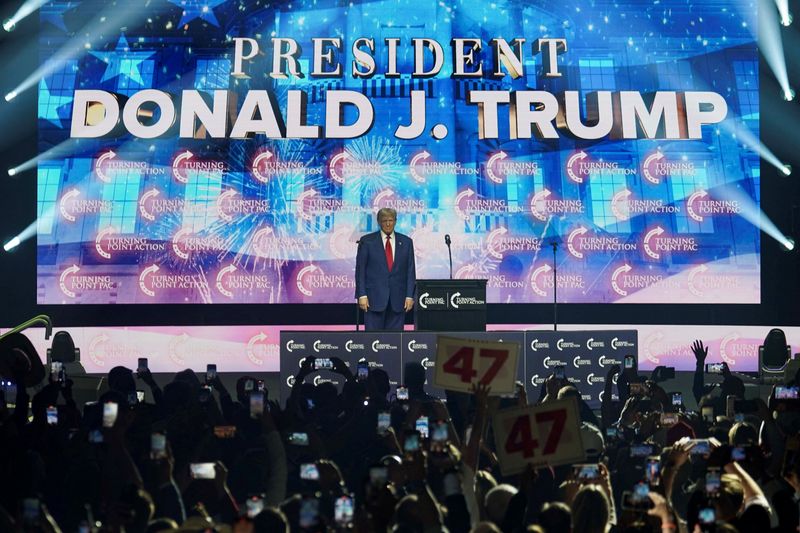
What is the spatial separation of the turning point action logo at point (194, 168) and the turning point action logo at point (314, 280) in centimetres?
173

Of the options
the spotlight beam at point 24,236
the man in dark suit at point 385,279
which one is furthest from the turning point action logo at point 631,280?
the spotlight beam at point 24,236

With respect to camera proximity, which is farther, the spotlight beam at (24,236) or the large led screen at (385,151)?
the spotlight beam at (24,236)

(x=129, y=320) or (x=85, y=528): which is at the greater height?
(x=129, y=320)

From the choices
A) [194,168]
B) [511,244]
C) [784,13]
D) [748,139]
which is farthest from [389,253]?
[784,13]

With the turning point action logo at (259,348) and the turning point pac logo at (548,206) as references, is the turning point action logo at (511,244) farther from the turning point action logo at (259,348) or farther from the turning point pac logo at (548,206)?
the turning point action logo at (259,348)

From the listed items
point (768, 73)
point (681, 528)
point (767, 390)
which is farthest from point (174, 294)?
point (681, 528)

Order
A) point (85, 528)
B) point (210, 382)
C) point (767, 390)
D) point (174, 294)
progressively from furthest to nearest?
point (174, 294) → point (767, 390) → point (210, 382) → point (85, 528)

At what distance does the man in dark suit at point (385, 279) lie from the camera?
13383mm

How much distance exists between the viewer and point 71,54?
16.4 metres

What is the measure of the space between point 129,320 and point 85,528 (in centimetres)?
1174

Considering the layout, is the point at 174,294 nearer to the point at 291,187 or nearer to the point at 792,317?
the point at 291,187

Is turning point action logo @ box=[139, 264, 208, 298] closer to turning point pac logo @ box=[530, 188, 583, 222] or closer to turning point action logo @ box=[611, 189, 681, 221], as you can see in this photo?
turning point pac logo @ box=[530, 188, 583, 222]

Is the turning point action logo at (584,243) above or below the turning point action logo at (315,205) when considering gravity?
below

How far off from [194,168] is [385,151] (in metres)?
2.56
